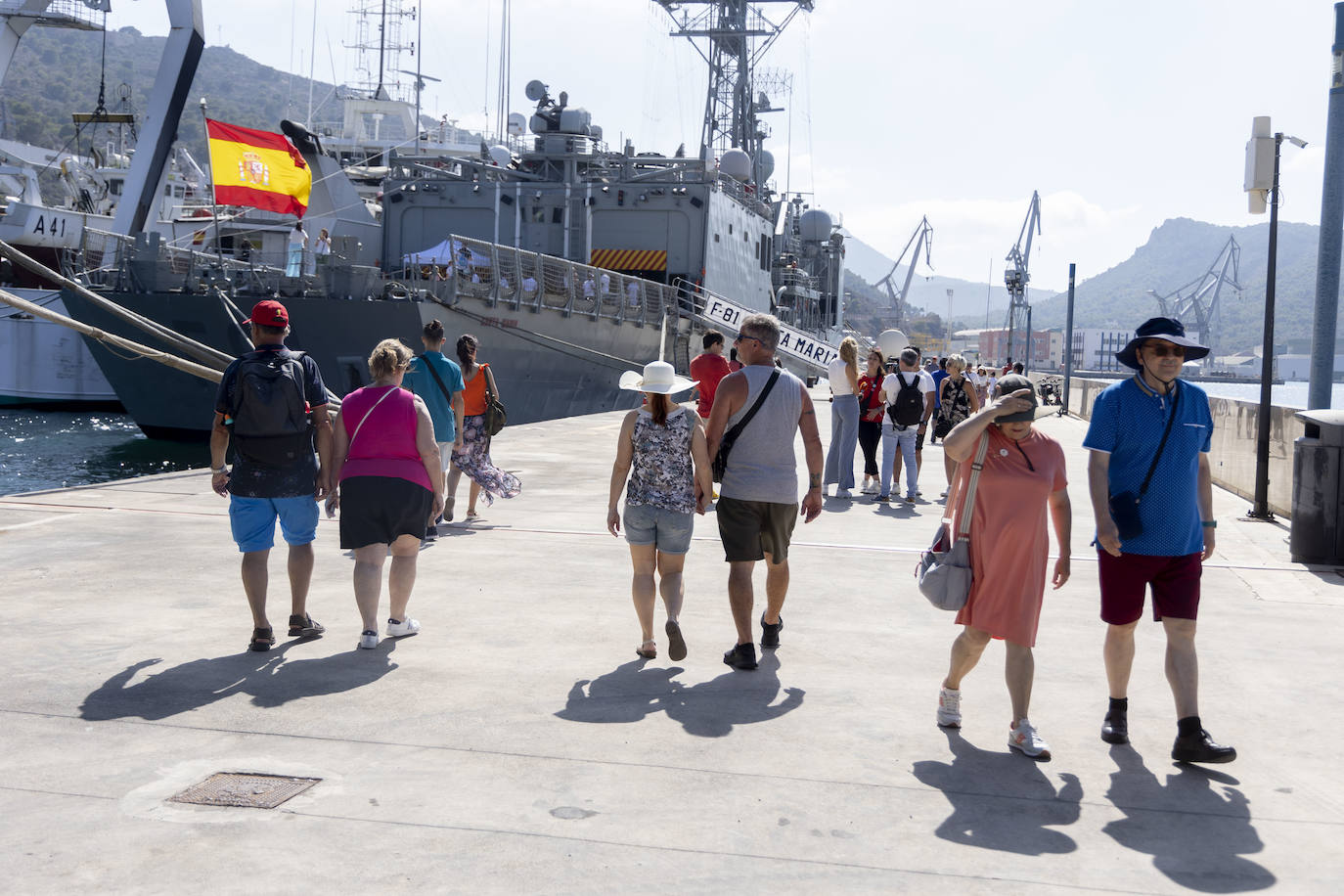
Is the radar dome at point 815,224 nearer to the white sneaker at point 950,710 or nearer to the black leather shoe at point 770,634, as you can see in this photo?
the black leather shoe at point 770,634

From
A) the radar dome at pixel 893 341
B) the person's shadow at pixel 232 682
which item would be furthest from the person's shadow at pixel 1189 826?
the radar dome at pixel 893 341

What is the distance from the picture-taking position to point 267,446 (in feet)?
19.0

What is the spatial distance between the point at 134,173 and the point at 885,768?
2545 centimetres

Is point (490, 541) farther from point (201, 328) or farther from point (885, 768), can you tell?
point (201, 328)

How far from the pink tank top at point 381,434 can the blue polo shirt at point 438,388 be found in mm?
3037

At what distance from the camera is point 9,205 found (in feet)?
121

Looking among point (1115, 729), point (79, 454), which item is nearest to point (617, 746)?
point (1115, 729)

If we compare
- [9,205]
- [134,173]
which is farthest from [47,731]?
[9,205]

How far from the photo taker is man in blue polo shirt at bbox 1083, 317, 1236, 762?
461 centimetres

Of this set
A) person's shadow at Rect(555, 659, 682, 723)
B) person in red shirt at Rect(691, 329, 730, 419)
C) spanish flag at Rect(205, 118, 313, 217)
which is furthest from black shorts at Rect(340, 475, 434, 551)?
spanish flag at Rect(205, 118, 313, 217)

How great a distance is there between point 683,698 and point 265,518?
2353 millimetres

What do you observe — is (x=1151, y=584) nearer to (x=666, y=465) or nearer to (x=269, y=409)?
(x=666, y=465)

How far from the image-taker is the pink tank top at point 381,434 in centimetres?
589

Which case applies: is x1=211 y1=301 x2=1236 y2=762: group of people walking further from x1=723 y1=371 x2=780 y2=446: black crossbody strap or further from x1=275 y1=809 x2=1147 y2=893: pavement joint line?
x1=275 y1=809 x2=1147 y2=893: pavement joint line
